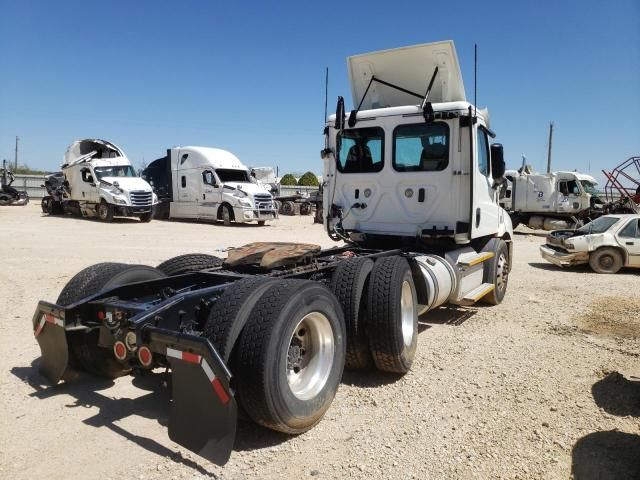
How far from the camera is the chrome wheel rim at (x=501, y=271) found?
762 cm

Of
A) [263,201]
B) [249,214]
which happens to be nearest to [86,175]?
[249,214]

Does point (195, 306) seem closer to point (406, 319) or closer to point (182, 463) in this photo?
point (182, 463)

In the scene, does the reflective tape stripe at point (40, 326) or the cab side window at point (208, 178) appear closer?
the reflective tape stripe at point (40, 326)

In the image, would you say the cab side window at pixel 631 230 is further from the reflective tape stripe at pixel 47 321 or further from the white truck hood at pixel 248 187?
the white truck hood at pixel 248 187

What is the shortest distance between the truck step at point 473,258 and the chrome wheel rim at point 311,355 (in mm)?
3273

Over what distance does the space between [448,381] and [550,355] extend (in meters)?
1.50

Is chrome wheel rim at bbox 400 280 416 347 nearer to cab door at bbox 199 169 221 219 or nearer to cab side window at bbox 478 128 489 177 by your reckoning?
cab side window at bbox 478 128 489 177

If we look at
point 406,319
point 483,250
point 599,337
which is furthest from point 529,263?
point 406,319

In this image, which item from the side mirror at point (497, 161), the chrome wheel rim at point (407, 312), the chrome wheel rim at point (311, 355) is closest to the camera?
the chrome wheel rim at point (311, 355)

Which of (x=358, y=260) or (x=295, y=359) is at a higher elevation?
(x=358, y=260)

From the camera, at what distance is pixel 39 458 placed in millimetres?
3012

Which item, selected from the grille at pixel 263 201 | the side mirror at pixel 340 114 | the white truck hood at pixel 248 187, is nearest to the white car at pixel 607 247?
the side mirror at pixel 340 114

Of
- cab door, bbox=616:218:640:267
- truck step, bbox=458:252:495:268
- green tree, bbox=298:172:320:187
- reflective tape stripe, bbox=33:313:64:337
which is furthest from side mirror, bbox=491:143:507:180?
green tree, bbox=298:172:320:187

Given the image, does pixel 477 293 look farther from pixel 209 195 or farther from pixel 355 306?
pixel 209 195
